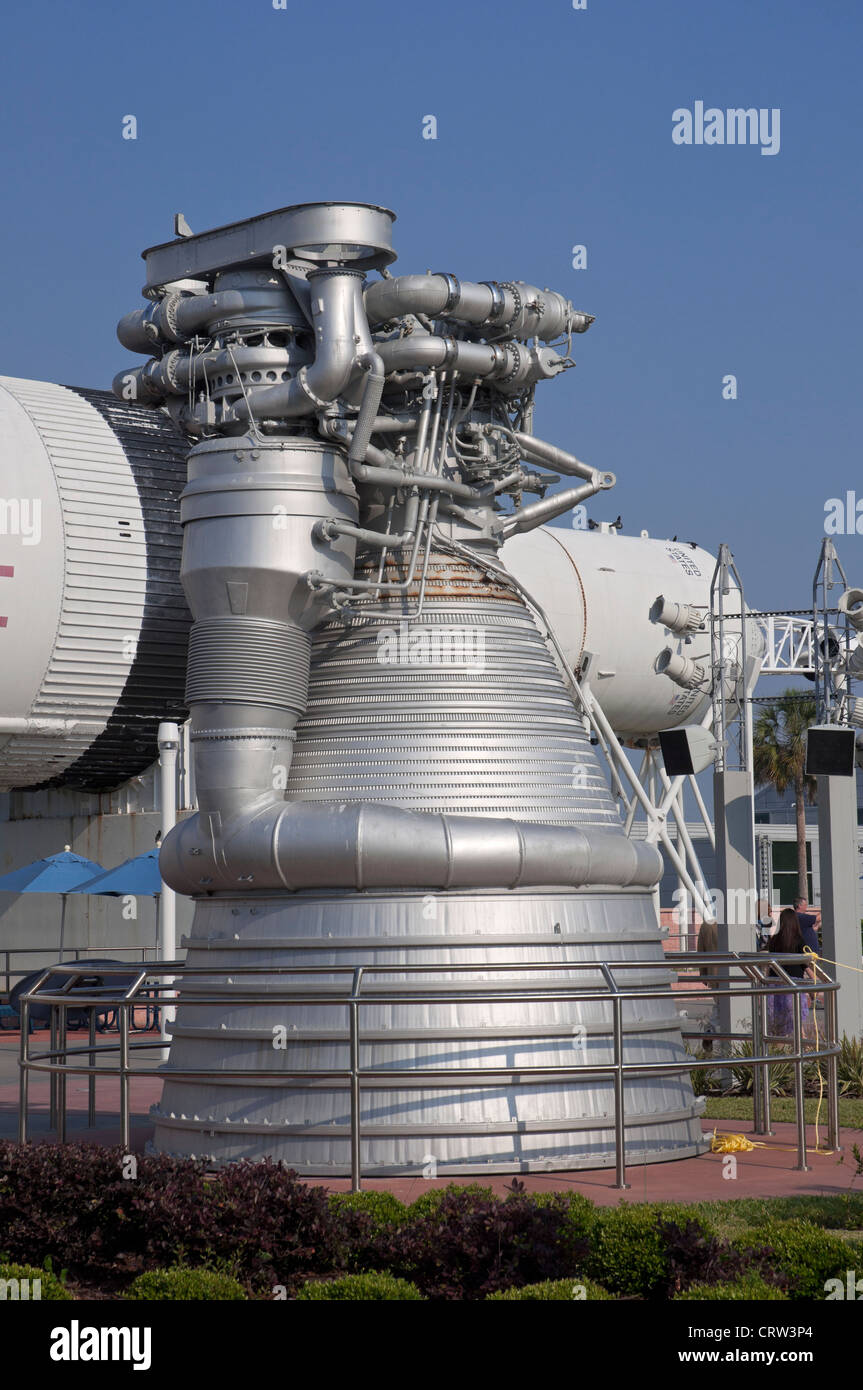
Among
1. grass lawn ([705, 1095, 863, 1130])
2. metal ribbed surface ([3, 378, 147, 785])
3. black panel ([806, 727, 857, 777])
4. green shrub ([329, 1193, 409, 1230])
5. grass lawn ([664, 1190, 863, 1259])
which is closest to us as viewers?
green shrub ([329, 1193, 409, 1230])

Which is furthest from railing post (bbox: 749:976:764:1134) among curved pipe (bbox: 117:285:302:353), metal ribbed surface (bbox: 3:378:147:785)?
metal ribbed surface (bbox: 3:378:147:785)

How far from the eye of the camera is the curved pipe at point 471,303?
10445mm

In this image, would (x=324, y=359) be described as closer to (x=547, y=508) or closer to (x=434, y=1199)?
(x=547, y=508)

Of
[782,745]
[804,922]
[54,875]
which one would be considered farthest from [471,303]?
[782,745]

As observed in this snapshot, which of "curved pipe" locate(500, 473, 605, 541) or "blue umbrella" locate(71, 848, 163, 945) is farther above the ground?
"curved pipe" locate(500, 473, 605, 541)

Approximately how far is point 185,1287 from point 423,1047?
318cm

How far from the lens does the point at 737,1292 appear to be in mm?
5797

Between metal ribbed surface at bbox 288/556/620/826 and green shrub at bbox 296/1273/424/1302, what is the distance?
13.0 ft

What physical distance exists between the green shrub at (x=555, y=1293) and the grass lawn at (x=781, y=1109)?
18.8 ft

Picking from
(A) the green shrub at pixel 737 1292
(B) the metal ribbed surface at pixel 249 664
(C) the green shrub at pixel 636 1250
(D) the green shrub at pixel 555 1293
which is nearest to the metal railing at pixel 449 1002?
(B) the metal ribbed surface at pixel 249 664

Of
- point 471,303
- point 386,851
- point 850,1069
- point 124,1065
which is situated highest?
point 471,303

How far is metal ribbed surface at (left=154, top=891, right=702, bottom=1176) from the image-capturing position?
30.3 feet

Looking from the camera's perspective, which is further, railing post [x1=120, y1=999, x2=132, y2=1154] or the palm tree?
the palm tree

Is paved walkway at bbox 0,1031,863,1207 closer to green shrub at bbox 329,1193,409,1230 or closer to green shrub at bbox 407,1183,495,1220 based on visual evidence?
green shrub at bbox 407,1183,495,1220
